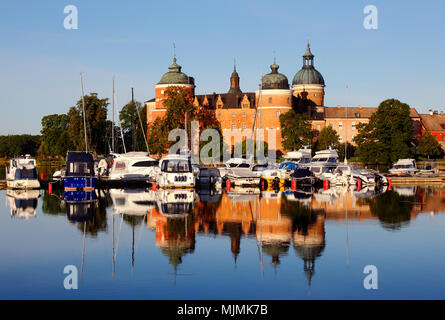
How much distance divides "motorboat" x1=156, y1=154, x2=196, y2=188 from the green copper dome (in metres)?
69.9

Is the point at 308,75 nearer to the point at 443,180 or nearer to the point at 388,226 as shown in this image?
the point at 443,180

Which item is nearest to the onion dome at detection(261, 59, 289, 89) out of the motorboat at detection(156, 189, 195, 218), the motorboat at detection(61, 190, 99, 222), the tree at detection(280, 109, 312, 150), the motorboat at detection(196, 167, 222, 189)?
the tree at detection(280, 109, 312, 150)

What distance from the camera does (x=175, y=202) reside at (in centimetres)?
3266

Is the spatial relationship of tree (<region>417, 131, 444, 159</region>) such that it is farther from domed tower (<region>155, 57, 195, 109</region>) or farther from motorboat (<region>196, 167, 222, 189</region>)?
motorboat (<region>196, 167, 222, 189</region>)

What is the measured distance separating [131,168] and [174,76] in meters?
64.1

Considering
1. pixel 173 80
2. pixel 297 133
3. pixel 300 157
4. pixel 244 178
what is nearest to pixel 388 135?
pixel 297 133

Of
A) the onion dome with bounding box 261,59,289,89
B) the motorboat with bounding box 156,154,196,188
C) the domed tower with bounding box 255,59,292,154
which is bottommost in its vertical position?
the motorboat with bounding box 156,154,196,188

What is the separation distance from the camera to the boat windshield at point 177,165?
42287 mm

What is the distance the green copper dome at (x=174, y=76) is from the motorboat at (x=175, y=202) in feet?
233

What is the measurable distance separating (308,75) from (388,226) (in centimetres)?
10134

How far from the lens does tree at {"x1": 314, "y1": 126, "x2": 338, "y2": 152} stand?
10456 centimetres

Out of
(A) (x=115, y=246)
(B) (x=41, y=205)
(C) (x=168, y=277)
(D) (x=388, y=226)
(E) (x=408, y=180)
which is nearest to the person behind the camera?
(C) (x=168, y=277)
